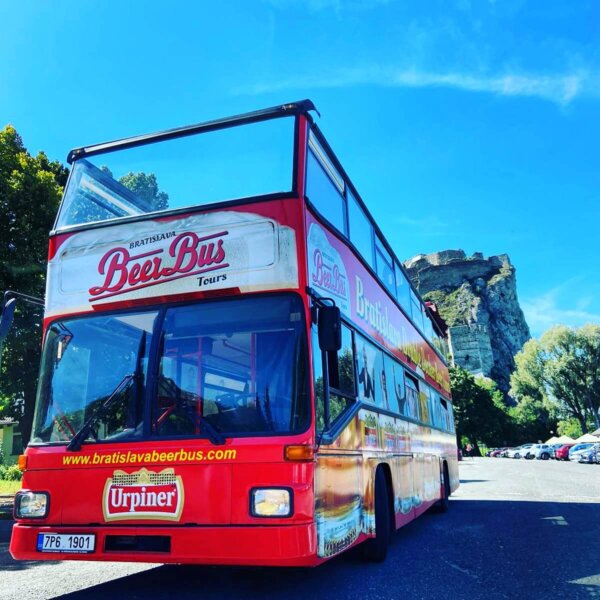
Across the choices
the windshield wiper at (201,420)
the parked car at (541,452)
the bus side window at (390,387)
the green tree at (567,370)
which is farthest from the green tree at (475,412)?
the windshield wiper at (201,420)

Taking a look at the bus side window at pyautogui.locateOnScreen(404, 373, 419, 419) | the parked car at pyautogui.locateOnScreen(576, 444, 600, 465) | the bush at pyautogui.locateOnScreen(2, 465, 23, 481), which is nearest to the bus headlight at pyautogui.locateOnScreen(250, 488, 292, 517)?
the bus side window at pyautogui.locateOnScreen(404, 373, 419, 419)

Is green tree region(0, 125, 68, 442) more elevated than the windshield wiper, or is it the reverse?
green tree region(0, 125, 68, 442)

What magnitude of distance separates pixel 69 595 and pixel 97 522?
3.68ft

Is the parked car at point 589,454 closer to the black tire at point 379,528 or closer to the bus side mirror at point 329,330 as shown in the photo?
the black tire at point 379,528

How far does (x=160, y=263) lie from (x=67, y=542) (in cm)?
235

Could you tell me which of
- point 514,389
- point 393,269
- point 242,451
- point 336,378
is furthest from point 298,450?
point 514,389

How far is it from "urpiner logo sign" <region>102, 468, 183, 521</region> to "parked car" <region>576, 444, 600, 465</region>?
37401 millimetres

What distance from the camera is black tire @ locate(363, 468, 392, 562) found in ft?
19.7

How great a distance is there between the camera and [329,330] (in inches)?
170

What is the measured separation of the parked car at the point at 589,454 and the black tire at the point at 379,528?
34.5m

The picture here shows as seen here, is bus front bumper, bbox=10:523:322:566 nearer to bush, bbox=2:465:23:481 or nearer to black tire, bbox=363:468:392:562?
black tire, bbox=363:468:392:562

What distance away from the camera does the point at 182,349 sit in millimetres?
4512

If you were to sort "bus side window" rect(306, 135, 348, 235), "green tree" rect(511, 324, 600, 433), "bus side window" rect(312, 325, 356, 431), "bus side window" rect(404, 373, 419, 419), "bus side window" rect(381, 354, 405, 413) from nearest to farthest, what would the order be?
"bus side window" rect(312, 325, 356, 431)
"bus side window" rect(306, 135, 348, 235)
"bus side window" rect(381, 354, 405, 413)
"bus side window" rect(404, 373, 419, 419)
"green tree" rect(511, 324, 600, 433)

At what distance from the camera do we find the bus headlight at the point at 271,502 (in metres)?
3.91
